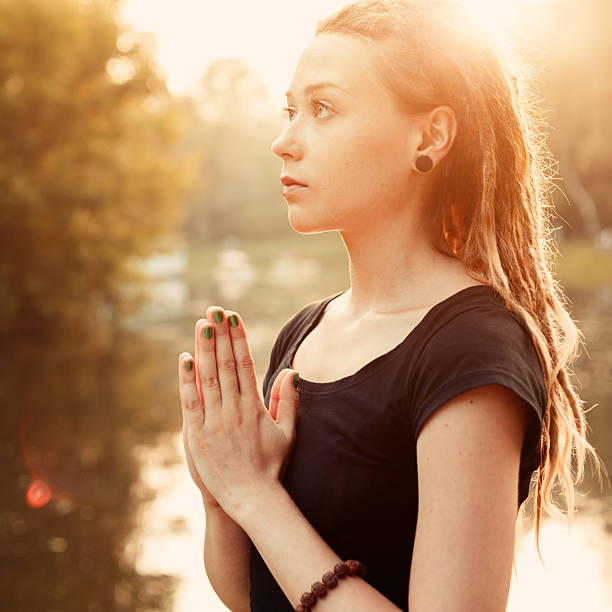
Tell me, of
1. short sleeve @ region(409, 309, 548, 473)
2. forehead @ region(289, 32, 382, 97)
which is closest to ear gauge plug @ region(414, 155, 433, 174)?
forehead @ region(289, 32, 382, 97)

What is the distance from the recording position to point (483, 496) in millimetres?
1198

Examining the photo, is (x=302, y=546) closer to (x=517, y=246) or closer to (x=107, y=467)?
(x=517, y=246)

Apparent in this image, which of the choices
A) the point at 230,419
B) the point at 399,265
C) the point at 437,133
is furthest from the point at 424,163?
the point at 230,419

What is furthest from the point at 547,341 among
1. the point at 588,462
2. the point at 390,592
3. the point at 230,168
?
the point at 230,168

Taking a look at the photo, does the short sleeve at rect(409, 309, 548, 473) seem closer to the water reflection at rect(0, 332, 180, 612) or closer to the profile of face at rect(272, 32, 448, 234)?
the profile of face at rect(272, 32, 448, 234)

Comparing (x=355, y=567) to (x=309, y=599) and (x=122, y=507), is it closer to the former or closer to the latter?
(x=309, y=599)

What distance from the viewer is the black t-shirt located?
127 centimetres

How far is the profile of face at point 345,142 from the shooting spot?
4.78 ft

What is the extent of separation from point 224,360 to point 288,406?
14cm

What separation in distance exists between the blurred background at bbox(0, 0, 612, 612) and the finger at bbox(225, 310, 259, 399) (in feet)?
2.28

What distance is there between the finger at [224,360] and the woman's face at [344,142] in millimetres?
225

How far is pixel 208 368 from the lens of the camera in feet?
4.85

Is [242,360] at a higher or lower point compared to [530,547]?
lower

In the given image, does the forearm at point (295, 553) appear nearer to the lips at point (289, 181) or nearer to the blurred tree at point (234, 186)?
the lips at point (289, 181)
